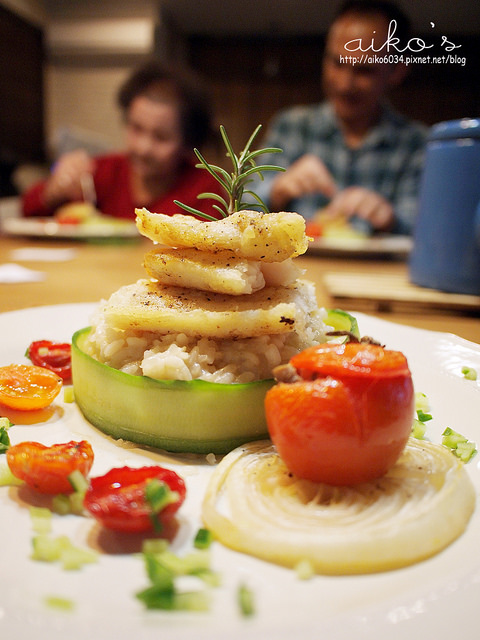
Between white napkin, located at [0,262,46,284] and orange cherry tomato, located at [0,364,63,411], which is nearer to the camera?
orange cherry tomato, located at [0,364,63,411]

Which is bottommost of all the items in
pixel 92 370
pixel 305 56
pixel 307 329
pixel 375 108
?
pixel 92 370

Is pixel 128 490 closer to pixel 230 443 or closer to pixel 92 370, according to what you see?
pixel 230 443

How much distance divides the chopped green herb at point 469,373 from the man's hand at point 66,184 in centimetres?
612

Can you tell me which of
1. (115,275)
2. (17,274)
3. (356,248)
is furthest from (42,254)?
(356,248)

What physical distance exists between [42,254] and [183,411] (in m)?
3.42

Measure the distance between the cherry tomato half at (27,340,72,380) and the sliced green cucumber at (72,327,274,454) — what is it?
0.47m

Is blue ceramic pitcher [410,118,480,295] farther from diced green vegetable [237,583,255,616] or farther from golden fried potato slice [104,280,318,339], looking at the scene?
diced green vegetable [237,583,255,616]

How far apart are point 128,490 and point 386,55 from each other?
21.8 ft

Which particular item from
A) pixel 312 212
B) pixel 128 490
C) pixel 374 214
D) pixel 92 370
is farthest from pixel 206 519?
pixel 312 212

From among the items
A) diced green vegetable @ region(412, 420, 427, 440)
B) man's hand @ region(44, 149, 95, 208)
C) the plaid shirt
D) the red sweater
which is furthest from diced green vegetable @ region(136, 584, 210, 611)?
man's hand @ region(44, 149, 95, 208)

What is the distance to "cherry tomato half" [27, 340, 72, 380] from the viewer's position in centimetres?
189

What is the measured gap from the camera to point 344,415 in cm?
108

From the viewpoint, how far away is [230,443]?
142 cm

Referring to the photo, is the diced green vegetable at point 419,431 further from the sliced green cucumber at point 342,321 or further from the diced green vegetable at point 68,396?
the diced green vegetable at point 68,396
